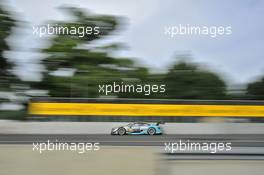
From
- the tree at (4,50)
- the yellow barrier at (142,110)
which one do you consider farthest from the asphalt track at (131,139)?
the tree at (4,50)

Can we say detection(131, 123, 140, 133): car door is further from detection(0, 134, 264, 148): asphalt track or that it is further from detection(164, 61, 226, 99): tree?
detection(164, 61, 226, 99): tree

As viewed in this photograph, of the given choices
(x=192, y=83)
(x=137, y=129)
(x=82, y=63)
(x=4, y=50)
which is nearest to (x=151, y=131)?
(x=137, y=129)

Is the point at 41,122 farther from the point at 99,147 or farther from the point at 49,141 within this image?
the point at 99,147

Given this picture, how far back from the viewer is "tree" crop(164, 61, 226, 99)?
177 inches

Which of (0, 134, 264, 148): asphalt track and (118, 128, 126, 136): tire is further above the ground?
(118, 128, 126, 136): tire

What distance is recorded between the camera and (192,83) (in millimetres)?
4535

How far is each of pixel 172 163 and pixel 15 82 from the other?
217 cm

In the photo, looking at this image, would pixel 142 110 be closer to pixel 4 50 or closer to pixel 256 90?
pixel 256 90

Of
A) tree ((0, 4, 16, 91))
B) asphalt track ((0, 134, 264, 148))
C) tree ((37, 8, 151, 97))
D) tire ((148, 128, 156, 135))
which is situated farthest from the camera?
tree ((0, 4, 16, 91))

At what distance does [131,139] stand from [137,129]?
0.14m

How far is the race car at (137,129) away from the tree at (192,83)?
14.4 inches

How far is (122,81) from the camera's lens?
16.3 ft

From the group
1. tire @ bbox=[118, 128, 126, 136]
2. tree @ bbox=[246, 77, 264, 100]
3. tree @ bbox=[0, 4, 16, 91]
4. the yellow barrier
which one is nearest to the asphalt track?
tire @ bbox=[118, 128, 126, 136]

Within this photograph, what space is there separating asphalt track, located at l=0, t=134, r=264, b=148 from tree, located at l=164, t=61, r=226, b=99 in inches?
16.7
